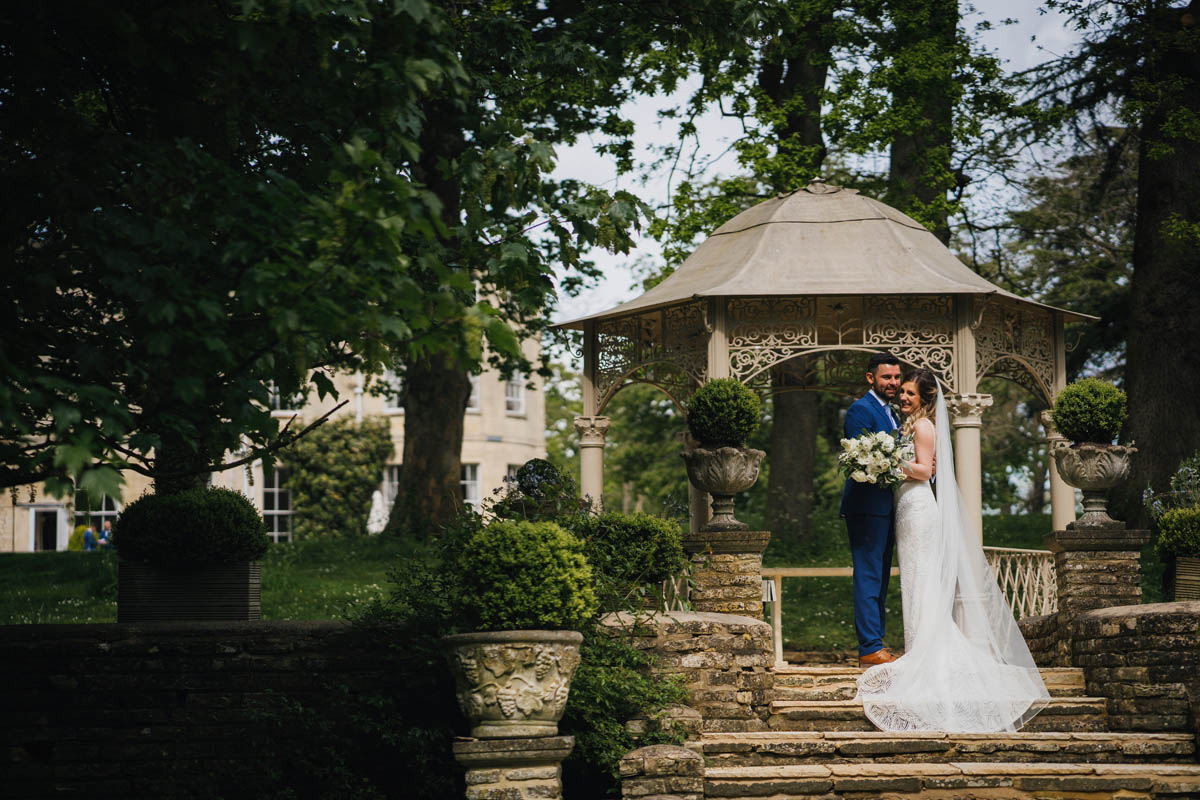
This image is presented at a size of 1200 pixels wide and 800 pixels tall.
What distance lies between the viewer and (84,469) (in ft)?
17.5

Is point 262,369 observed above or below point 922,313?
below

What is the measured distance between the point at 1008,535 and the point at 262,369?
15012 mm

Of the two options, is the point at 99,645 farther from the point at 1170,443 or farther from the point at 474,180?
the point at 1170,443

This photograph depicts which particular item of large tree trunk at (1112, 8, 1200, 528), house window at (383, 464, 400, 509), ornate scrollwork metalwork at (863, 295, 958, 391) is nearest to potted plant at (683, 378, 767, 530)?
ornate scrollwork metalwork at (863, 295, 958, 391)

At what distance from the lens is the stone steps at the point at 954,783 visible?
7832mm

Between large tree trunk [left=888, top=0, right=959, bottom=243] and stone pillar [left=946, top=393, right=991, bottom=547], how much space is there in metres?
5.73

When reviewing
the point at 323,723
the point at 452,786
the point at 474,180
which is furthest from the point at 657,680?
the point at 474,180

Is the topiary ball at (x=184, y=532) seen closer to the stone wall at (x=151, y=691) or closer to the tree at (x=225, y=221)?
the stone wall at (x=151, y=691)

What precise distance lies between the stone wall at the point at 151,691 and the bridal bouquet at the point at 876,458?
3.68m

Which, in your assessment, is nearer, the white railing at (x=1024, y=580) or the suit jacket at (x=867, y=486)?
the suit jacket at (x=867, y=486)

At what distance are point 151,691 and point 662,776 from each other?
150 inches

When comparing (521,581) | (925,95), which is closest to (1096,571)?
(521,581)

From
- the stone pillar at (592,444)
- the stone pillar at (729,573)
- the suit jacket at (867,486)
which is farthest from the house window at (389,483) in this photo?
the suit jacket at (867,486)

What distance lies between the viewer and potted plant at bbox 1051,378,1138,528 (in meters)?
10.4
